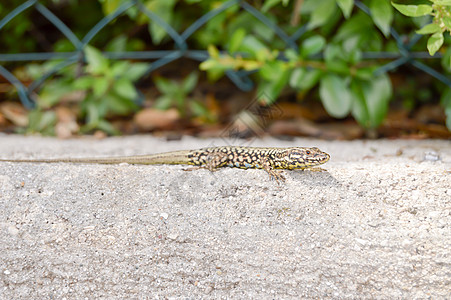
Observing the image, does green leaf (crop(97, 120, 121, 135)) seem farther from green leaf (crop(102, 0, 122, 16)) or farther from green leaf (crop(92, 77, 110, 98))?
green leaf (crop(102, 0, 122, 16))

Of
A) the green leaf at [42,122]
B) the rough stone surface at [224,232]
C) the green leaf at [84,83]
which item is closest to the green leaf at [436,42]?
the rough stone surface at [224,232]

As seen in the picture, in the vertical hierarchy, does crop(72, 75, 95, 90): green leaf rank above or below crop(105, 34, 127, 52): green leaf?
below

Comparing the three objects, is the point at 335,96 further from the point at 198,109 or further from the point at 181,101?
the point at 181,101

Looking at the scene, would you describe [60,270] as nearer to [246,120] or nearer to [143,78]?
[246,120]

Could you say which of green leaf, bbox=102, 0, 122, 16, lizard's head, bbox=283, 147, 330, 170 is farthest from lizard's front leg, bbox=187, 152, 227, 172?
green leaf, bbox=102, 0, 122, 16

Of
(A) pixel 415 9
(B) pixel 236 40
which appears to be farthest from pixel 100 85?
(A) pixel 415 9

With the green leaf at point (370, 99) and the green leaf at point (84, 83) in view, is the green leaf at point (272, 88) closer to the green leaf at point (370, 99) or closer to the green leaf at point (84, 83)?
the green leaf at point (370, 99)
